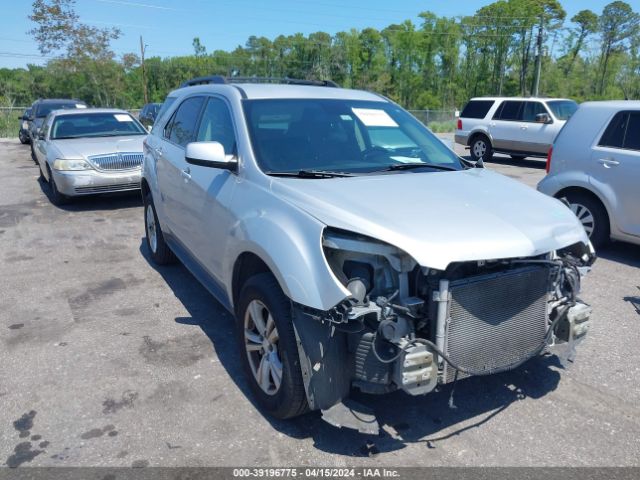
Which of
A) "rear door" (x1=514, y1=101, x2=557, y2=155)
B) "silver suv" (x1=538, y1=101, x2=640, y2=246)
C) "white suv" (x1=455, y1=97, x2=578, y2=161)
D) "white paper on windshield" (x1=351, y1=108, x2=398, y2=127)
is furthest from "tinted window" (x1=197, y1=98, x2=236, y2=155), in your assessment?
"rear door" (x1=514, y1=101, x2=557, y2=155)

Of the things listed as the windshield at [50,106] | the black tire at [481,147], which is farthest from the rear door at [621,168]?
the windshield at [50,106]

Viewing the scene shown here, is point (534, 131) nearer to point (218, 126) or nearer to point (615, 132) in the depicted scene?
point (615, 132)

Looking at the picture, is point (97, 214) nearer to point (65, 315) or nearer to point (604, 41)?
point (65, 315)

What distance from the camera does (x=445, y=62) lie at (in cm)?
6881

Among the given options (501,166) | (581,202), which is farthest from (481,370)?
(501,166)

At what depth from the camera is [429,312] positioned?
274 cm

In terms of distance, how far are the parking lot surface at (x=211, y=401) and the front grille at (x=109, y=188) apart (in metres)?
3.79

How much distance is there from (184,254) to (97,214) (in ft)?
15.9

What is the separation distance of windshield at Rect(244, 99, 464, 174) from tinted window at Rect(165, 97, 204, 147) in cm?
100

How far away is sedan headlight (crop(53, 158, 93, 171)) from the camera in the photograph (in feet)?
29.7

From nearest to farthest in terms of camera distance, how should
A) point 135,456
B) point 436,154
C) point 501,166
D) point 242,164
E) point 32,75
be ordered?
point 135,456, point 242,164, point 436,154, point 501,166, point 32,75

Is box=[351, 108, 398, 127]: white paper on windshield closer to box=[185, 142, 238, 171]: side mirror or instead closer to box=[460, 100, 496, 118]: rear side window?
box=[185, 142, 238, 171]: side mirror

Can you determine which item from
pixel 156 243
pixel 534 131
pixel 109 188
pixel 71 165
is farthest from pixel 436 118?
pixel 156 243

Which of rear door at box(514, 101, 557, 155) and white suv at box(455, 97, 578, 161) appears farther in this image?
white suv at box(455, 97, 578, 161)
